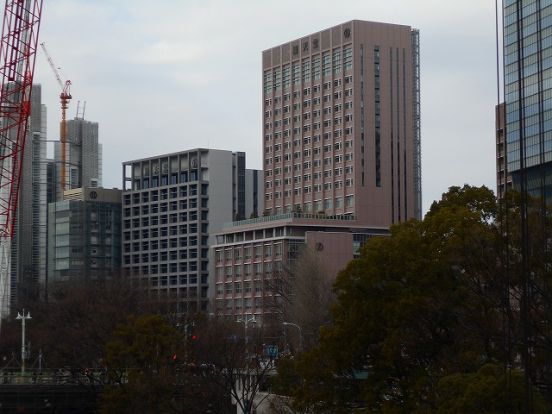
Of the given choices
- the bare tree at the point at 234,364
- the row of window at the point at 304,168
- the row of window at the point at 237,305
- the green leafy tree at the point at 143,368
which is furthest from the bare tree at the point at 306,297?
the row of window at the point at 304,168

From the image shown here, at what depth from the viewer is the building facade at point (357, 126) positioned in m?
165

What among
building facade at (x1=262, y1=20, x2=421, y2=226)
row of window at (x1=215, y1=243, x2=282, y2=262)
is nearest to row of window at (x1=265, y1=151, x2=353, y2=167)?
building facade at (x1=262, y1=20, x2=421, y2=226)

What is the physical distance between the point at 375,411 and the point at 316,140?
409 feet

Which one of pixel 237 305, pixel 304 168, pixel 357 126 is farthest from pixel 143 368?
pixel 304 168

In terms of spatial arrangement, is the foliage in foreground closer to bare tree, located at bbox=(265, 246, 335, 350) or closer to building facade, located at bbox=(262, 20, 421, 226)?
bare tree, located at bbox=(265, 246, 335, 350)

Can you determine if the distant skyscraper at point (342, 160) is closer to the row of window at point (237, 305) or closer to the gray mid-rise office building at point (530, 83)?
the row of window at point (237, 305)

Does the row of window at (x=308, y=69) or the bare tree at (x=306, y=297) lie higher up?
the row of window at (x=308, y=69)

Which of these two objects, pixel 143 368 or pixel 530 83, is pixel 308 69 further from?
pixel 143 368

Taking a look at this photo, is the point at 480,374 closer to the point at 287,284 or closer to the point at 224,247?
the point at 287,284

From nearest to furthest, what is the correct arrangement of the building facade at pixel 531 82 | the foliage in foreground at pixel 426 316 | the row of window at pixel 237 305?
1. the foliage in foreground at pixel 426 316
2. the building facade at pixel 531 82
3. the row of window at pixel 237 305

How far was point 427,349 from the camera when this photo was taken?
5094 cm

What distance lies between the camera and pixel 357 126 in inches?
6531

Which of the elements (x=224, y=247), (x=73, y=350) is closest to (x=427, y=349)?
(x=73, y=350)

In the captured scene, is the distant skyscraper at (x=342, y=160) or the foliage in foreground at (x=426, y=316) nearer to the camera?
the foliage in foreground at (x=426, y=316)
